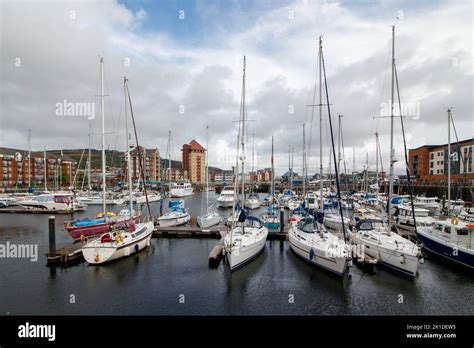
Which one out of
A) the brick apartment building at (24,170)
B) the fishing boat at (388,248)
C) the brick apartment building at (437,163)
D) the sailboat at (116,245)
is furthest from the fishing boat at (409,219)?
the brick apartment building at (24,170)

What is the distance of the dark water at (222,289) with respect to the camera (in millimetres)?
13406

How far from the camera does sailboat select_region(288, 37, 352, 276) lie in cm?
1653

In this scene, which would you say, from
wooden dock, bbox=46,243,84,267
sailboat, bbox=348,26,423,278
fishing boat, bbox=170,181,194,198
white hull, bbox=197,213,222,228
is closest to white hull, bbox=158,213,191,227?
white hull, bbox=197,213,222,228

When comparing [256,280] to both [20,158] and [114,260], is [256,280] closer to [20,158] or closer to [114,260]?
[114,260]

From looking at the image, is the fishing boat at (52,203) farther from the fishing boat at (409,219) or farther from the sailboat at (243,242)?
the fishing boat at (409,219)

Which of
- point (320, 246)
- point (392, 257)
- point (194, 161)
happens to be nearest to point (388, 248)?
point (392, 257)

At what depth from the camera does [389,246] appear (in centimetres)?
1791

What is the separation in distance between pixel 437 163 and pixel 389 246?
75151 millimetres

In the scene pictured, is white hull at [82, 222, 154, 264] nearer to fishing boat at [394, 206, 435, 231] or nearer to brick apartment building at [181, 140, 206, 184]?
fishing boat at [394, 206, 435, 231]

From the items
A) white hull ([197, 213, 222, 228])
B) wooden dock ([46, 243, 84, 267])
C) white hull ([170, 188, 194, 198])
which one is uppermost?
white hull ([170, 188, 194, 198])

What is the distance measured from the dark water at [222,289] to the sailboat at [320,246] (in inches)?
28.7

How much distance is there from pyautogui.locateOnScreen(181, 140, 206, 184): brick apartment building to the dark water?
145 metres

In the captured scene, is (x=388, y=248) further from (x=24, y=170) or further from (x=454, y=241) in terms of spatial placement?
(x=24, y=170)
